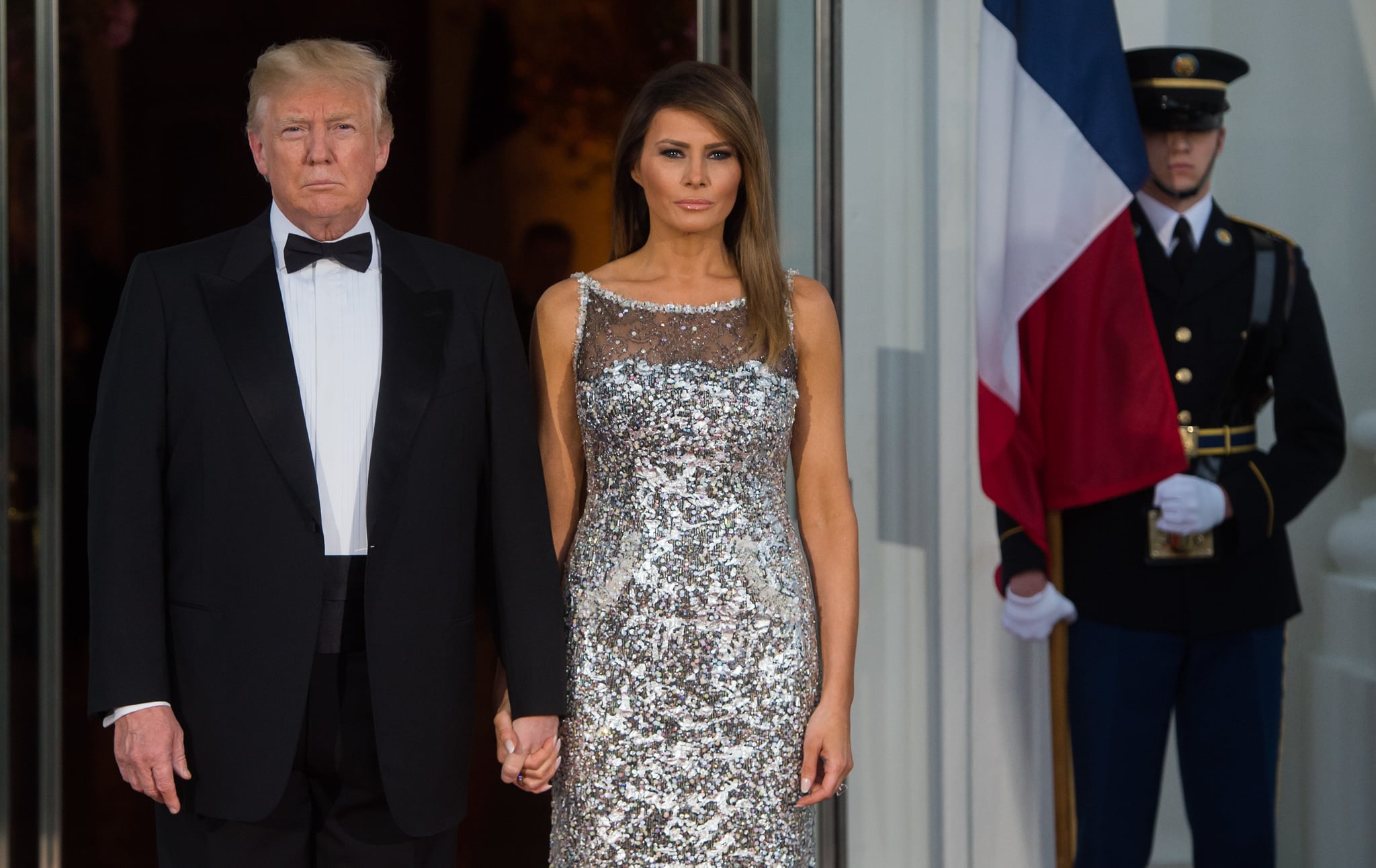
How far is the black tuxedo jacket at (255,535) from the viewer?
6.28 ft

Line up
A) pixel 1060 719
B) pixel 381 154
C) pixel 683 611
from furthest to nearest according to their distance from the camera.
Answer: pixel 1060 719 → pixel 683 611 → pixel 381 154

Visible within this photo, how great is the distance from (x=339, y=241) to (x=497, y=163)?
1.33 m

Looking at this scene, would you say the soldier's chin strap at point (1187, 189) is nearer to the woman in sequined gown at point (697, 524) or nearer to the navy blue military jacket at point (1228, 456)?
the navy blue military jacket at point (1228, 456)

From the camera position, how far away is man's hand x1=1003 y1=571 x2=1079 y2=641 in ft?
9.70

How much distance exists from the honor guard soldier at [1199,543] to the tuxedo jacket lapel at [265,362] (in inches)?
63.7

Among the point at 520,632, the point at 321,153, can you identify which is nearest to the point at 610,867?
the point at 520,632

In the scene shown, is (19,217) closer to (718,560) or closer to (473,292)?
(473,292)

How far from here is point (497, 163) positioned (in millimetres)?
3324

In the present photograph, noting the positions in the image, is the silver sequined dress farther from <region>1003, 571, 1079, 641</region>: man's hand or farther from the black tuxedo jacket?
<region>1003, 571, 1079, 641</region>: man's hand

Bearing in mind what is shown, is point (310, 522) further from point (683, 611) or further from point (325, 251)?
point (683, 611)

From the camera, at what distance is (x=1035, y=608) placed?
2.96 metres

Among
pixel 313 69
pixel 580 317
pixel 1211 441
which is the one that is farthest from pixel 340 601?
pixel 1211 441

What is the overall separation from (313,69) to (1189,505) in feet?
6.17

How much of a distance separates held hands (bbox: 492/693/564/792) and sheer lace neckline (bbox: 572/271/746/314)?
66cm
